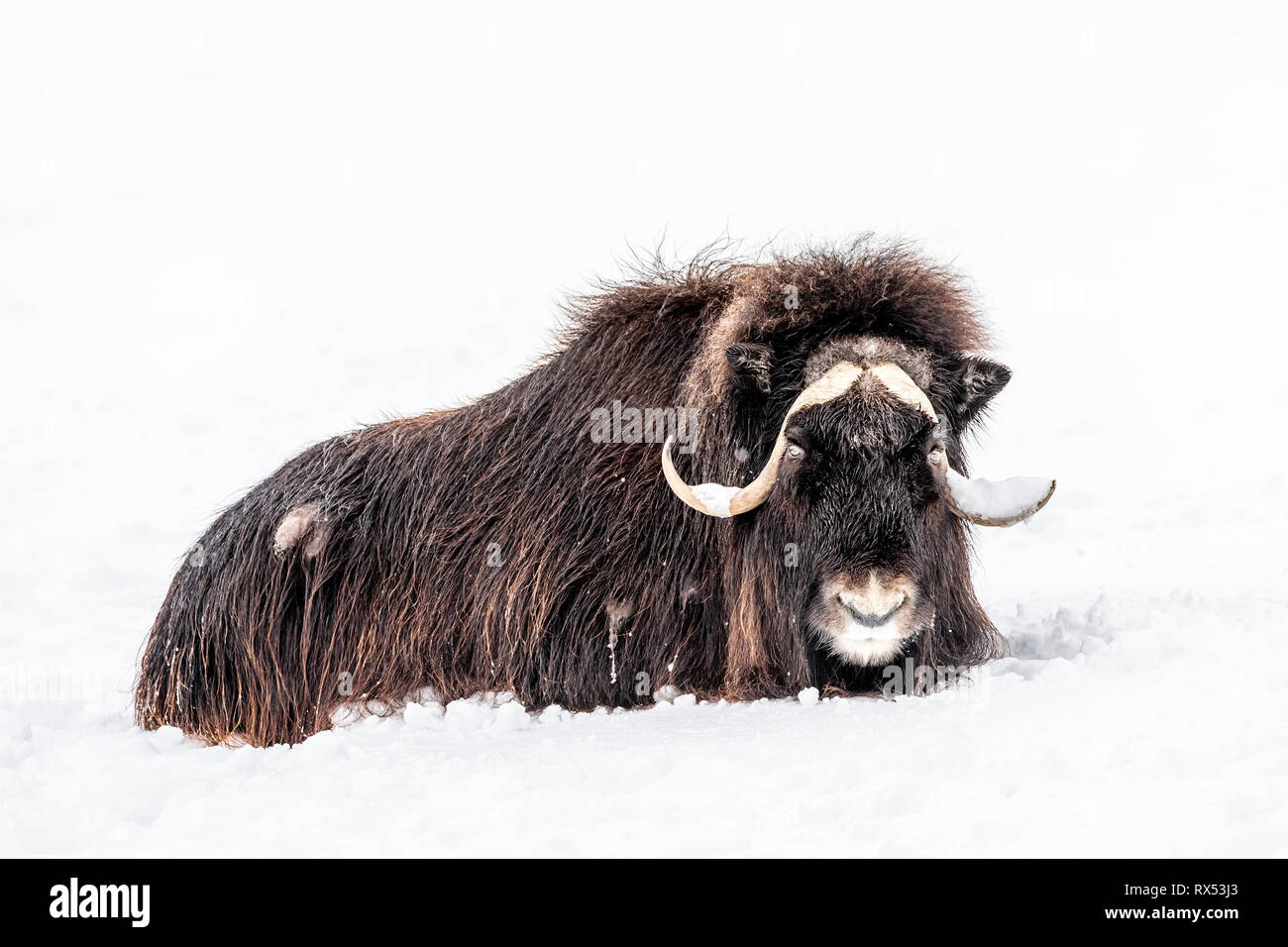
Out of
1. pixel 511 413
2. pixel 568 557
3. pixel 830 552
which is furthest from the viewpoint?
pixel 511 413

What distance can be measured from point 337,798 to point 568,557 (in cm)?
121

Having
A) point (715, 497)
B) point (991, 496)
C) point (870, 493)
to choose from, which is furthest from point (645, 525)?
point (991, 496)

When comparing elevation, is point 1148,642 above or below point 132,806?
above

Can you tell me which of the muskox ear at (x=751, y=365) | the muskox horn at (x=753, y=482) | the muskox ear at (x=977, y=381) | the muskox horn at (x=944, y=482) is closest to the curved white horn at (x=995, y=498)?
the muskox horn at (x=944, y=482)

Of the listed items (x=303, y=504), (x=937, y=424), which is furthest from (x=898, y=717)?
(x=303, y=504)

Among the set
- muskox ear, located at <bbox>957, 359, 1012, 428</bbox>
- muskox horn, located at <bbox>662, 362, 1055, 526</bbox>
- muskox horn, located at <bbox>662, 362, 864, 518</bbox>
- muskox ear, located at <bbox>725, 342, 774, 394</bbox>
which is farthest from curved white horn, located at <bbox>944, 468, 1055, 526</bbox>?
muskox ear, located at <bbox>725, 342, 774, 394</bbox>

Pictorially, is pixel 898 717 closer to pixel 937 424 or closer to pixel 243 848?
pixel 937 424

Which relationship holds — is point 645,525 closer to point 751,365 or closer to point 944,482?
point 751,365

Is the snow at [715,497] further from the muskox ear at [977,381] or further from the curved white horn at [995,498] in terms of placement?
the muskox ear at [977,381]

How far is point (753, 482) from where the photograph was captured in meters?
3.42

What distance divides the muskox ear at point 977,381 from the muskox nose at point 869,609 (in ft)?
2.23

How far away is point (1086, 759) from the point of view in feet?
8.49

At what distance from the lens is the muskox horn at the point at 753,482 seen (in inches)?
132

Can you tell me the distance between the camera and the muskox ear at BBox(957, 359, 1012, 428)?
139 inches
